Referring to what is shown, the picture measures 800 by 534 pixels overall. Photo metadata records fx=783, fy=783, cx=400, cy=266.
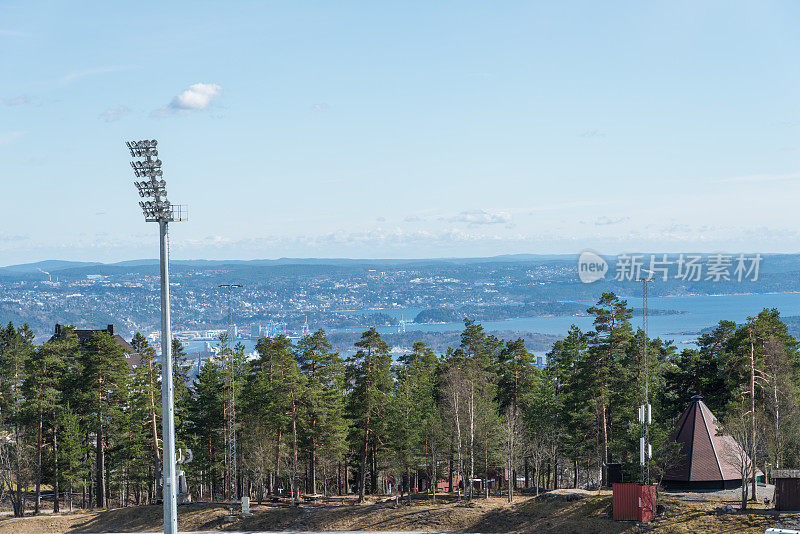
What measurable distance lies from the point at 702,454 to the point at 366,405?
23343 mm

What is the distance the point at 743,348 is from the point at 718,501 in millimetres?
9869

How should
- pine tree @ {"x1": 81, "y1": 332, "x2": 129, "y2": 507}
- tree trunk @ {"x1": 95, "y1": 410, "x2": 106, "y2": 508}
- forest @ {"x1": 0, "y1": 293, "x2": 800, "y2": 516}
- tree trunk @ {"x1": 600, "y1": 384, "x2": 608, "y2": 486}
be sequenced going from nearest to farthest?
tree trunk @ {"x1": 600, "y1": 384, "x2": 608, "y2": 486}
forest @ {"x1": 0, "y1": 293, "x2": 800, "y2": 516}
pine tree @ {"x1": 81, "y1": 332, "x2": 129, "y2": 507}
tree trunk @ {"x1": 95, "y1": 410, "x2": 106, "y2": 508}

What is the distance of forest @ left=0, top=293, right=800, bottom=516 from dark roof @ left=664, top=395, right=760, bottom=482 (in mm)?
1251

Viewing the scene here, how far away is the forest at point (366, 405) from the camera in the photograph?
2089 inches

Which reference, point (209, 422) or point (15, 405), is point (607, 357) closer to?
point (209, 422)

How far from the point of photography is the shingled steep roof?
50.7m

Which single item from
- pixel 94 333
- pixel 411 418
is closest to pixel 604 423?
pixel 411 418

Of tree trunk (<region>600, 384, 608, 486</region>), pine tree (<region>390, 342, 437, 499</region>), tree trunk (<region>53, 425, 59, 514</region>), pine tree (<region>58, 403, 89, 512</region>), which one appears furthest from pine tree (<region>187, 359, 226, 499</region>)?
tree trunk (<region>600, 384, 608, 486</region>)

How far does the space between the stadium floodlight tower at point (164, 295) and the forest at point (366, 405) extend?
77.7 ft

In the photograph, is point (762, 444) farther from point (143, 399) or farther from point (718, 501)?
point (143, 399)

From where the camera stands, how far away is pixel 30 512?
61688mm

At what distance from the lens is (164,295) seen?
99.1ft

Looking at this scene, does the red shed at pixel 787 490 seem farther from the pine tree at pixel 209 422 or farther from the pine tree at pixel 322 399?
the pine tree at pixel 209 422

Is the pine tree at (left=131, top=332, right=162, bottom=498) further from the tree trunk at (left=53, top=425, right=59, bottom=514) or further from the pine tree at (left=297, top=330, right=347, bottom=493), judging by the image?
the pine tree at (left=297, top=330, right=347, bottom=493)
